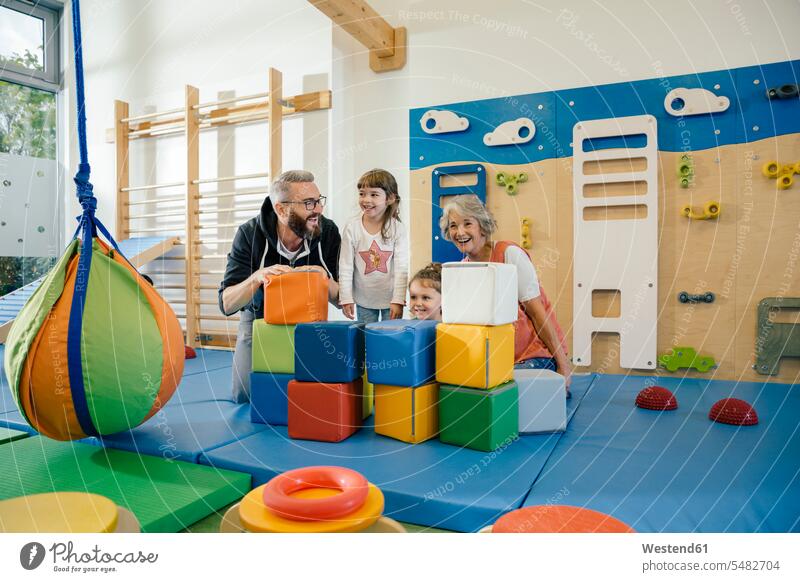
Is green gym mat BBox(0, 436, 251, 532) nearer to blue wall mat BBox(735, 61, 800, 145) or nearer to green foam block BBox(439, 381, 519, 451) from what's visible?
green foam block BBox(439, 381, 519, 451)

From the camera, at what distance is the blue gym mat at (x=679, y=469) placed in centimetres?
97

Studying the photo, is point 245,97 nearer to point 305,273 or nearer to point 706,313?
point 305,273

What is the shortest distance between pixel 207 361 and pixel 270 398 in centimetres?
149

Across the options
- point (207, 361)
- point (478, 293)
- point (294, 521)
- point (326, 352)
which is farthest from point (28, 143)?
point (294, 521)

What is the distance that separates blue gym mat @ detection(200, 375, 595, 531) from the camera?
40.2 inches

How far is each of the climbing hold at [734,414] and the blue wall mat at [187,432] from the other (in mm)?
1419

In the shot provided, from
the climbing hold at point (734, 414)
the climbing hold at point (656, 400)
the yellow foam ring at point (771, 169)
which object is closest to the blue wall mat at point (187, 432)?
the climbing hold at point (656, 400)

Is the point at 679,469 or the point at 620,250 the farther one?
the point at 620,250

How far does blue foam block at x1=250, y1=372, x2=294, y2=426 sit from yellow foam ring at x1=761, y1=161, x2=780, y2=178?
7.74ft

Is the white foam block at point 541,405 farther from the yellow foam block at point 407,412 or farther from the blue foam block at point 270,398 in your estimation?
the blue foam block at point 270,398

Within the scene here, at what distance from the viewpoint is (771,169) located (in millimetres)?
2400

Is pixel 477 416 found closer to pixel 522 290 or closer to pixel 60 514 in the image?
pixel 522 290
